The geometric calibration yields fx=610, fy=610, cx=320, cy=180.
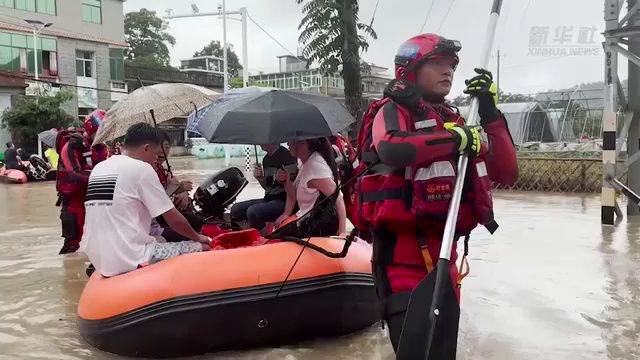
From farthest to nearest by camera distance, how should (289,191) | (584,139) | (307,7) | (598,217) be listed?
(584,139), (307,7), (598,217), (289,191)

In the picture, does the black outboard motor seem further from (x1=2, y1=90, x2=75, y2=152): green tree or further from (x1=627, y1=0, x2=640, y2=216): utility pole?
(x1=2, y1=90, x2=75, y2=152): green tree

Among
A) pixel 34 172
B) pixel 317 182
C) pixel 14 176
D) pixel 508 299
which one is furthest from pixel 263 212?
pixel 34 172

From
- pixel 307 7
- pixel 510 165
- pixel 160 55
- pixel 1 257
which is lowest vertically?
pixel 1 257

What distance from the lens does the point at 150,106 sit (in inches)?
235

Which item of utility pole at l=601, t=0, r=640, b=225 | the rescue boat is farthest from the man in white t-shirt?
utility pole at l=601, t=0, r=640, b=225

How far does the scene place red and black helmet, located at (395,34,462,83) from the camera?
2752mm

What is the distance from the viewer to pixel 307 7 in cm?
1170

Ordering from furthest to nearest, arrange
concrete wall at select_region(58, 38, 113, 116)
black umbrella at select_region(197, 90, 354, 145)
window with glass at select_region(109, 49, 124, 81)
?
window with glass at select_region(109, 49, 124, 81), concrete wall at select_region(58, 38, 113, 116), black umbrella at select_region(197, 90, 354, 145)

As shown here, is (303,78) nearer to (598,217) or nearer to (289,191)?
(598,217)

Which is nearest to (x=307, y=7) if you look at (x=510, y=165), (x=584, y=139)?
(x=510, y=165)

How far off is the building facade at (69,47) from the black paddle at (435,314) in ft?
102

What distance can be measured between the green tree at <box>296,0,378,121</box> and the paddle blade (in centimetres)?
954

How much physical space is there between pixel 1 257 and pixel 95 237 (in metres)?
4.45

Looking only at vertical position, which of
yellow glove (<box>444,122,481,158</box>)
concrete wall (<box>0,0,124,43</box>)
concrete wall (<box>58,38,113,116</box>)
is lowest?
yellow glove (<box>444,122,481,158</box>)
